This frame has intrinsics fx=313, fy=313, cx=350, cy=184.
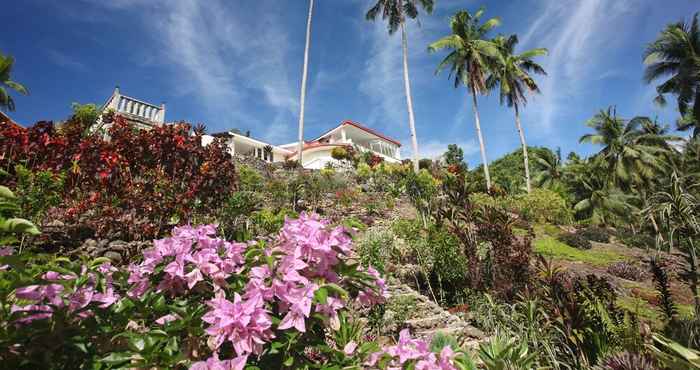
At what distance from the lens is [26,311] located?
99cm

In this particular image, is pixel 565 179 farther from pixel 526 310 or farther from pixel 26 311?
pixel 26 311

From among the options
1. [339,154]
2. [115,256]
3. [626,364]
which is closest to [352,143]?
[339,154]

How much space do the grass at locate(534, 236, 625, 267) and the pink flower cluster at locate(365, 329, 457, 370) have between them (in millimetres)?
9698

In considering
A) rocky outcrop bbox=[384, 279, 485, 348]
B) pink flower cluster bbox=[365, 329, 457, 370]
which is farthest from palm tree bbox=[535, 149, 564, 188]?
pink flower cluster bbox=[365, 329, 457, 370]

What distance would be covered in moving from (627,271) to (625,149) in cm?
2511

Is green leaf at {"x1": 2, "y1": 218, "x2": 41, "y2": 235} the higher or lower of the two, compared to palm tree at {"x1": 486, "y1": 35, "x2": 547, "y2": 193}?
lower

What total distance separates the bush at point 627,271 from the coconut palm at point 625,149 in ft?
78.3

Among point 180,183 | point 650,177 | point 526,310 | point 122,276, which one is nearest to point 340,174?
point 180,183

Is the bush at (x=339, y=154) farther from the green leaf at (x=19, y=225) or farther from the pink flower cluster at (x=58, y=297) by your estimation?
the green leaf at (x=19, y=225)

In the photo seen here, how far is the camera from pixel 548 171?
3319cm

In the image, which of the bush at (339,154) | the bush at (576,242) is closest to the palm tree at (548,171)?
the bush at (339,154)

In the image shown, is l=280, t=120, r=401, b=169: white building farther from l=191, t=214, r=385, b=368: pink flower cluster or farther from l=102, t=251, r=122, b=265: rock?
l=191, t=214, r=385, b=368: pink flower cluster

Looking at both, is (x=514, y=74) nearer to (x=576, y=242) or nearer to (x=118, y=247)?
(x=576, y=242)

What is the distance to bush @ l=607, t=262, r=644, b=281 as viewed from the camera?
335 inches
